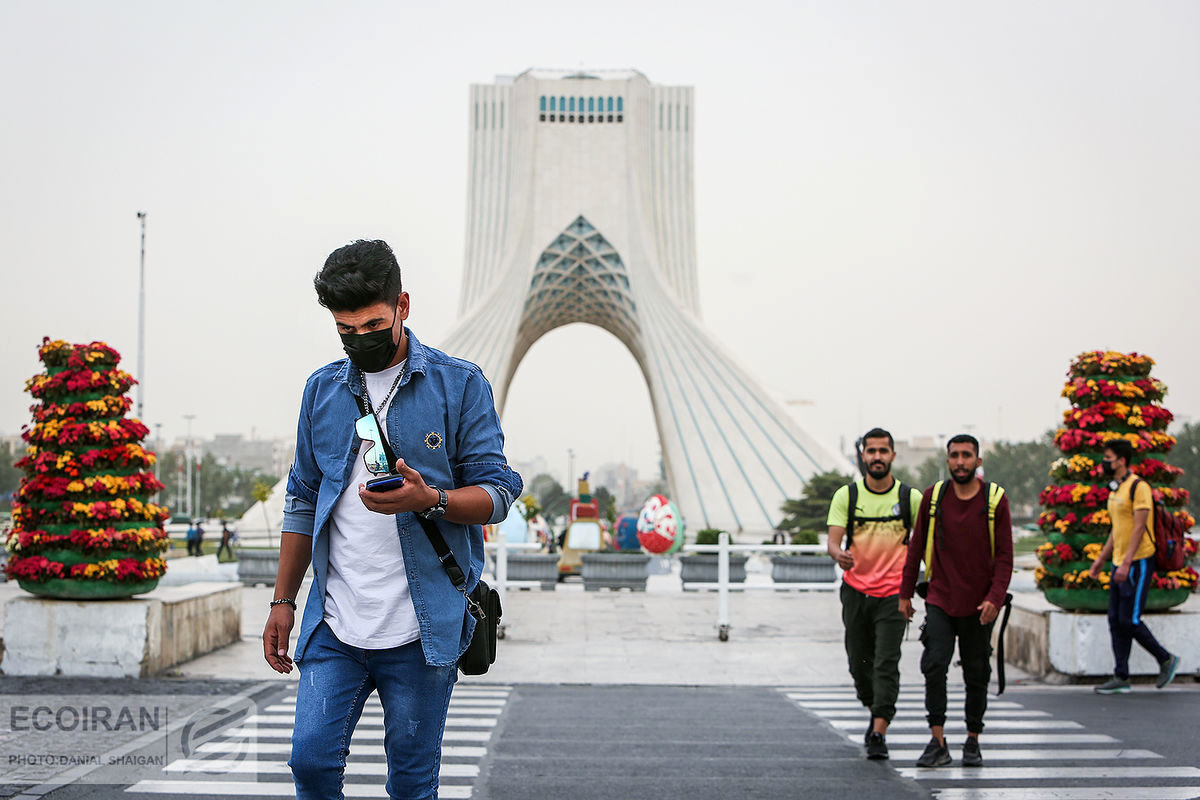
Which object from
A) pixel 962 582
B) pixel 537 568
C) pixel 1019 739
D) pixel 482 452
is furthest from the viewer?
pixel 537 568

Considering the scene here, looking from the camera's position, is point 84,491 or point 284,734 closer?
point 284,734

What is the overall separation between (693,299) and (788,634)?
27.8m

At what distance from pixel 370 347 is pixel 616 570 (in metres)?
11.2

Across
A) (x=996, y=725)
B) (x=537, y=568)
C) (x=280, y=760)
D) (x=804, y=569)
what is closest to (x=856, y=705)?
(x=996, y=725)

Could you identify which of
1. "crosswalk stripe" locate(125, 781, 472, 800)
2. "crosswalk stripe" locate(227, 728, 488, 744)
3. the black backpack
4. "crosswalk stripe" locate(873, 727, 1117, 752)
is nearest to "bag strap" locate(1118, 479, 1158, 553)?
"crosswalk stripe" locate(873, 727, 1117, 752)

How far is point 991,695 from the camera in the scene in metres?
6.14

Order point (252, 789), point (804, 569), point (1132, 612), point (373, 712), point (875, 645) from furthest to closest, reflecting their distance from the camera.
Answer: point (804, 569) < point (1132, 612) < point (373, 712) < point (875, 645) < point (252, 789)

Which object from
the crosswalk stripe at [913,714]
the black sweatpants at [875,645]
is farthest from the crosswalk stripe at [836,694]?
the black sweatpants at [875,645]

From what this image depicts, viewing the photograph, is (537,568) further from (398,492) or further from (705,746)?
(398,492)

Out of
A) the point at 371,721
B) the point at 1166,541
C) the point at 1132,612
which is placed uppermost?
the point at 1166,541

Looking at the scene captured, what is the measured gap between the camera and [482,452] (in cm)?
228

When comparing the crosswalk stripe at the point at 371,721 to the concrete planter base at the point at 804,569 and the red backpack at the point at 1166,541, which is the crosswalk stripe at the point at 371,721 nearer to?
the red backpack at the point at 1166,541

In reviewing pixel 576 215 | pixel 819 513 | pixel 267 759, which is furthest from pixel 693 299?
pixel 267 759

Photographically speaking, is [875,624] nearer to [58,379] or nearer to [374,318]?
[374,318]
